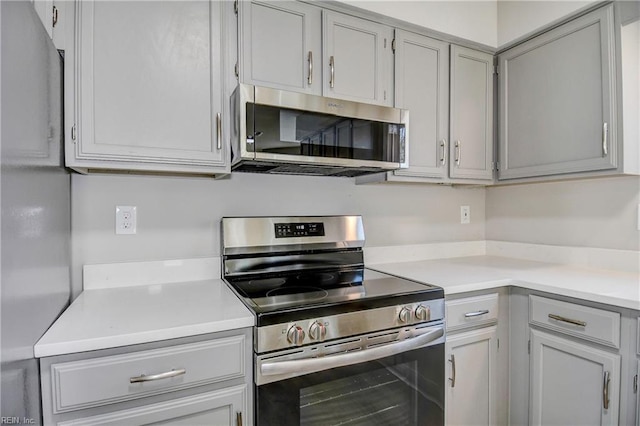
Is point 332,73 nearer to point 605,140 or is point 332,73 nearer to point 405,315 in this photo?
point 405,315

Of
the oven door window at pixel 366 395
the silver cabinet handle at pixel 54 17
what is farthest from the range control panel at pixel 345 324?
the silver cabinet handle at pixel 54 17

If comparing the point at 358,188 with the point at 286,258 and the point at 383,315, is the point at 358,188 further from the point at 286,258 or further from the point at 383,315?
the point at 383,315

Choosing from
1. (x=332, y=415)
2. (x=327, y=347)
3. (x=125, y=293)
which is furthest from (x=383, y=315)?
(x=125, y=293)

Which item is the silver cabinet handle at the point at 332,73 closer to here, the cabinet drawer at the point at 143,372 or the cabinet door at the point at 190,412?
the cabinet drawer at the point at 143,372

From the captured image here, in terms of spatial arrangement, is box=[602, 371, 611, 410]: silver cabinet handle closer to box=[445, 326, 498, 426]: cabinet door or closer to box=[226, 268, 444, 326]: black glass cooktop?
box=[445, 326, 498, 426]: cabinet door

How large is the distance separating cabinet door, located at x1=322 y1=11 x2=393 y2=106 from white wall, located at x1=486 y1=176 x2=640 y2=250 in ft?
3.66

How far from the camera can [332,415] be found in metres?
1.21

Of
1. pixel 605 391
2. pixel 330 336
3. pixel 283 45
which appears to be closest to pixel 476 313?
pixel 605 391

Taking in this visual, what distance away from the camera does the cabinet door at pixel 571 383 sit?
127 centimetres

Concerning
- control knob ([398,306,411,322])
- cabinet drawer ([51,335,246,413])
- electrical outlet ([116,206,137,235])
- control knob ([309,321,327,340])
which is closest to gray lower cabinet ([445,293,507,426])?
control knob ([398,306,411,322])

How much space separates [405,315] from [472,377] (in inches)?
21.3

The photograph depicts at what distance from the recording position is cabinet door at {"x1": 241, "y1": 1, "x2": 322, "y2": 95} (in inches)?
56.1

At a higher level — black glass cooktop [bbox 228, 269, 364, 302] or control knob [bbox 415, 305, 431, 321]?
black glass cooktop [bbox 228, 269, 364, 302]

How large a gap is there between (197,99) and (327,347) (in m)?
1.04
